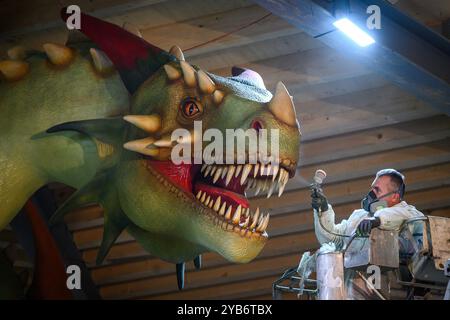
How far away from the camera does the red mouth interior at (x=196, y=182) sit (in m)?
4.05

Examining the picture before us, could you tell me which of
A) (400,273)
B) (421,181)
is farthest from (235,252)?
(421,181)

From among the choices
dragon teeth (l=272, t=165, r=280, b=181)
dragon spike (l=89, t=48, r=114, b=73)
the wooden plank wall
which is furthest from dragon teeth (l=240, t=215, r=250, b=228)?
the wooden plank wall

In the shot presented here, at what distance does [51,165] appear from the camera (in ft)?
14.0

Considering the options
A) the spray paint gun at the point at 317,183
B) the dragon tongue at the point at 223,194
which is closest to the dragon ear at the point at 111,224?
the dragon tongue at the point at 223,194

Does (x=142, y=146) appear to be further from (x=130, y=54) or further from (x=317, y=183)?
(x=317, y=183)

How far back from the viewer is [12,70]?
4.43 meters

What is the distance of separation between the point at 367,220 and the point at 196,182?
4.32 ft

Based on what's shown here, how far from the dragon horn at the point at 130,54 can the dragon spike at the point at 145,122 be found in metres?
0.29

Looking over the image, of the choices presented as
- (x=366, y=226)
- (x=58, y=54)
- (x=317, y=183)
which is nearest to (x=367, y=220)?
(x=366, y=226)

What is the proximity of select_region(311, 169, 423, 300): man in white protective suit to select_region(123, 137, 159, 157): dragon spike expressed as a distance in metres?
1.49

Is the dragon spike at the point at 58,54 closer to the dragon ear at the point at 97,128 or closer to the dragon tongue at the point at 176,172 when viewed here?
the dragon ear at the point at 97,128

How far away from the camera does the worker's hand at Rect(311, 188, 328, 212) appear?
5.25 m

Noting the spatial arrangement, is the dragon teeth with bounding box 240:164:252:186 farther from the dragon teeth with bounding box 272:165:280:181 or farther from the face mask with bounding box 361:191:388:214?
the face mask with bounding box 361:191:388:214

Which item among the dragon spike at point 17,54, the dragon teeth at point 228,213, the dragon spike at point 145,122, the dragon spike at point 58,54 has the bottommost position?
the dragon teeth at point 228,213
